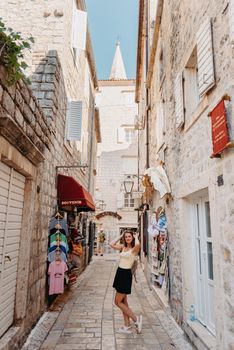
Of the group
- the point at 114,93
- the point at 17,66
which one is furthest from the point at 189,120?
the point at 114,93

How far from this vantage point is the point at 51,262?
5.51 meters

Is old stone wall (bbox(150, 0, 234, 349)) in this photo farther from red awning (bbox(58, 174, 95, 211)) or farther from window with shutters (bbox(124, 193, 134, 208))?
window with shutters (bbox(124, 193, 134, 208))

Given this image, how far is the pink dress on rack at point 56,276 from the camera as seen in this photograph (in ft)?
17.7

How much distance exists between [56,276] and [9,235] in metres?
2.12

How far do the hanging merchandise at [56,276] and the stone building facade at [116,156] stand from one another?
15.1 meters

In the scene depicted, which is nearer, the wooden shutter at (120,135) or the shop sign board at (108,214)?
the shop sign board at (108,214)

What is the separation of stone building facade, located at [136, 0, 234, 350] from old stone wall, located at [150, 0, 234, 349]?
1 centimetres

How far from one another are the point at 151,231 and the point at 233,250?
4.52 metres

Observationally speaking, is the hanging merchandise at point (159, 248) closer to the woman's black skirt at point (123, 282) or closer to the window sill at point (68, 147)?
the woman's black skirt at point (123, 282)

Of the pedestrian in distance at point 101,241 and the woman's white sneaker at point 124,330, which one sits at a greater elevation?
the pedestrian in distance at point 101,241

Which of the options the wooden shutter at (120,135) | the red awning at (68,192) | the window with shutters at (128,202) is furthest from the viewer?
the wooden shutter at (120,135)

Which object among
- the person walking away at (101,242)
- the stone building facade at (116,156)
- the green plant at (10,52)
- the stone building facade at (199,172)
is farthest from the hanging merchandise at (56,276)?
the stone building facade at (116,156)

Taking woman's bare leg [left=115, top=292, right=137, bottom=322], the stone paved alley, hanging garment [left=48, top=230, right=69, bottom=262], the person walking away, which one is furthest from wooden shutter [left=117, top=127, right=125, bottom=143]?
woman's bare leg [left=115, top=292, right=137, bottom=322]

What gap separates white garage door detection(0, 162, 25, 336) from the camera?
11.4ft
